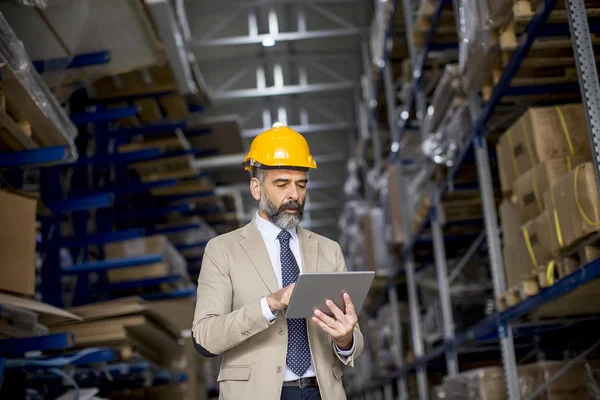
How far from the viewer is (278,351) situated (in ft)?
9.30

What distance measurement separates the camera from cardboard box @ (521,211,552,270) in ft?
14.3

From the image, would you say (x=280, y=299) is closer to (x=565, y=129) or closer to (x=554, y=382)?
(x=565, y=129)

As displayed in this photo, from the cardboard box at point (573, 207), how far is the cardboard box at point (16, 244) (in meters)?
2.96

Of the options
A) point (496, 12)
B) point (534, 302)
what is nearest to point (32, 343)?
point (534, 302)

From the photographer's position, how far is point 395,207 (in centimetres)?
926

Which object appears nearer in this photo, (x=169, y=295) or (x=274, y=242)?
(x=274, y=242)

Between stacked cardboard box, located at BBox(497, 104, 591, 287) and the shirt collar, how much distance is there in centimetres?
177

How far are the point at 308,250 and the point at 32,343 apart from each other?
6.97ft

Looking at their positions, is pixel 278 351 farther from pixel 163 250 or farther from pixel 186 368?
pixel 186 368

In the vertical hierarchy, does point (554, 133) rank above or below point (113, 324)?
above

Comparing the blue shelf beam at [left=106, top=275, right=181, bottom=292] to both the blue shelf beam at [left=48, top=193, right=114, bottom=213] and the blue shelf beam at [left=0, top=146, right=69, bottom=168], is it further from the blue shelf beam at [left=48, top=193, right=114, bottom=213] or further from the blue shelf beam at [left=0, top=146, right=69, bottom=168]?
the blue shelf beam at [left=0, top=146, right=69, bottom=168]

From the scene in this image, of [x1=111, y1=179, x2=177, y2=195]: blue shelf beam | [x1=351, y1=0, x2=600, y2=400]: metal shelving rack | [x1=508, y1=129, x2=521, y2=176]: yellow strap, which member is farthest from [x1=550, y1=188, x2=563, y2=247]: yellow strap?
[x1=111, y1=179, x2=177, y2=195]: blue shelf beam

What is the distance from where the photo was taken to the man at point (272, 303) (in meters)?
2.73

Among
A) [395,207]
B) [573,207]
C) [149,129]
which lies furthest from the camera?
[395,207]
